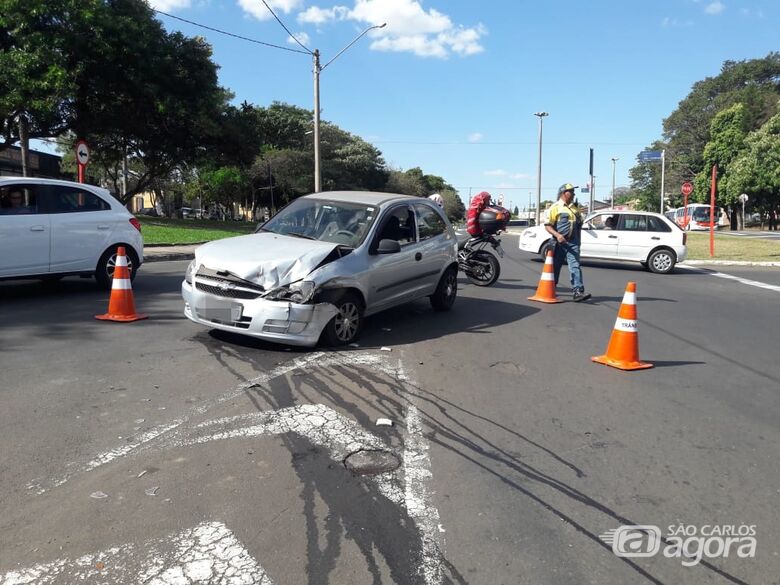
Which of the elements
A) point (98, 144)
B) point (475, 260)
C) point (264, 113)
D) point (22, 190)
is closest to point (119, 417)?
point (22, 190)

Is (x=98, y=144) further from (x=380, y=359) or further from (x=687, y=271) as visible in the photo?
(x=380, y=359)

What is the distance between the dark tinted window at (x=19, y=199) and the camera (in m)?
8.75

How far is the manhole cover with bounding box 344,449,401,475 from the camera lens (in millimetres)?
3846

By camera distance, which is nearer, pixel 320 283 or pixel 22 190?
pixel 320 283

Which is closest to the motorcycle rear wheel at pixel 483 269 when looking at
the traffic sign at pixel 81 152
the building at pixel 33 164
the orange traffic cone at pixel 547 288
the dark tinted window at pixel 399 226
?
the orange traffic cone at pixel 547 288

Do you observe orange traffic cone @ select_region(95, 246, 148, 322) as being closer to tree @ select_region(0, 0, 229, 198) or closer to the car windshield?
the car windshield

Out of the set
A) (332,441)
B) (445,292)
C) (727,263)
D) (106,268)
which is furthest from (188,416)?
(727,263)

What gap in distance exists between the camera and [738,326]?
892 cm

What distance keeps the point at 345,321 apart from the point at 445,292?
284 centimetres

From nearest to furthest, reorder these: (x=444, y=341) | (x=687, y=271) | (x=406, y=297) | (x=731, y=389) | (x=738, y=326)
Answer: (x=731, y=389)
(x=444, y=341)
(x=406, y=297)
(x=738, y=326)
(x=687, y=271)

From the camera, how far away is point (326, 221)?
7652 mm

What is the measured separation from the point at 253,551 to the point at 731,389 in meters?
4.78

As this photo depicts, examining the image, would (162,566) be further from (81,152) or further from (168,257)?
(168,257)

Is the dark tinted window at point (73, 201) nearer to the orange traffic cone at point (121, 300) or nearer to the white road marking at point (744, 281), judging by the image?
the orange traffic cone at point (121, 300)
